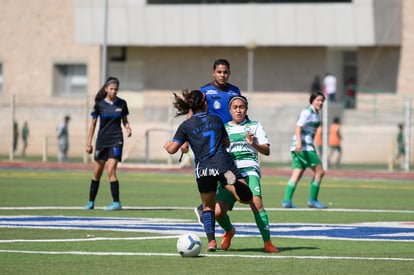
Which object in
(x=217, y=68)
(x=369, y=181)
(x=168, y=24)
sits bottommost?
(x=369, y=181)

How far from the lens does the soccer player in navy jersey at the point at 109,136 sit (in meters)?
20.5

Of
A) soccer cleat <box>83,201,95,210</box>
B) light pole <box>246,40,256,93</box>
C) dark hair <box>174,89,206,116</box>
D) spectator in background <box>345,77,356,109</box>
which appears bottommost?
soccer cleat <box>83,201,95,210</box>

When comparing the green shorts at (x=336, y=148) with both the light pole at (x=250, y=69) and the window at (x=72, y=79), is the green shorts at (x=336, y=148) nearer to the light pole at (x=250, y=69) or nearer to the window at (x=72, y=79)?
the light pole at (x=250, y=69)

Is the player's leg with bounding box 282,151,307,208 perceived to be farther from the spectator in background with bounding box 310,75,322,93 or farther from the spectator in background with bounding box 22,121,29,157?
the spectator in background with bounding box 310,75,322,93

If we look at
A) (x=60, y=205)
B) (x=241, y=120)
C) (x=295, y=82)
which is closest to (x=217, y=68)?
(x=241, y=120)

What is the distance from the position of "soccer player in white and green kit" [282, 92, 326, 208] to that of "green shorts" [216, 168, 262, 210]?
758 cm

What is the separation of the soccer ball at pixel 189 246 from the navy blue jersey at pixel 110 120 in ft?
26.1

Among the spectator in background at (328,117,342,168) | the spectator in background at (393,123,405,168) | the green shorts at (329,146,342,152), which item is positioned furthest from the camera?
the spectator in background at (328,117,342,168)

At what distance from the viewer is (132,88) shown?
57.8 meters

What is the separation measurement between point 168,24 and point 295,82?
259 inches

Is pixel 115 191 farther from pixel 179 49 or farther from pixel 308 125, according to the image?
pixel 179 49

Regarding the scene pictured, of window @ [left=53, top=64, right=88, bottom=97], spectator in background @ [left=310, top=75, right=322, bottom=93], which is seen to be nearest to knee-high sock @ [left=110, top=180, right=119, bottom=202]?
spectator in background @ [left=310, top=75, right=322, bottom=93]

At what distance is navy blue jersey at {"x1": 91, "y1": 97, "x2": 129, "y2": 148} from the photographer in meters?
20.6

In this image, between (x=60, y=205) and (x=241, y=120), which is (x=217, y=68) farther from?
(x=60, y=205)
